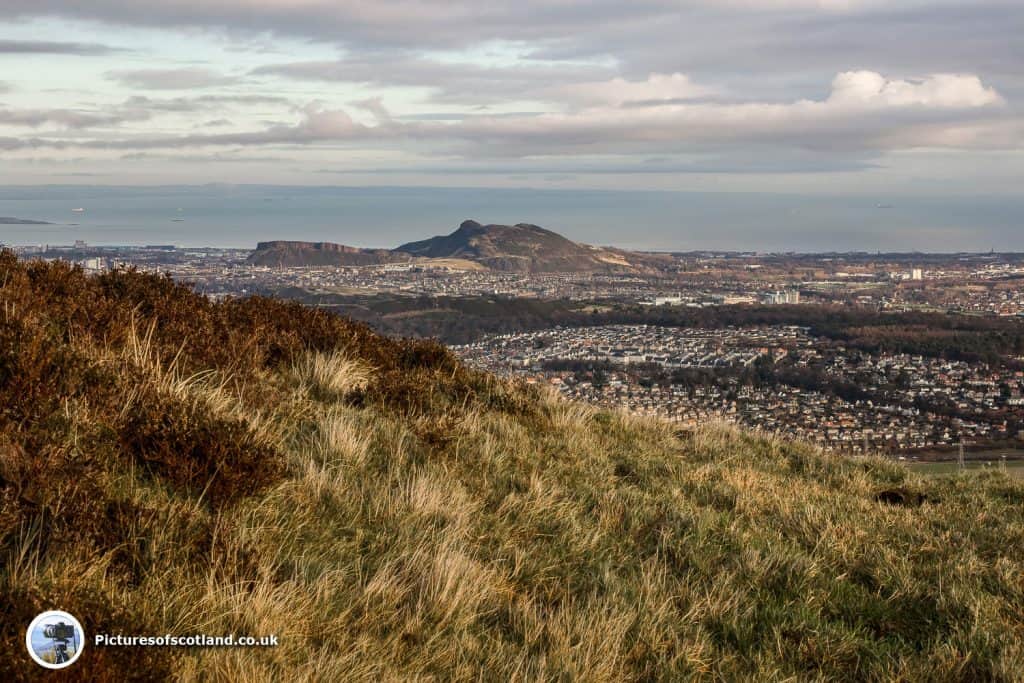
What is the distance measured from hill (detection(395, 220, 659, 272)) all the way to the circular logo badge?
83.7m

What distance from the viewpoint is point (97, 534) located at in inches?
127

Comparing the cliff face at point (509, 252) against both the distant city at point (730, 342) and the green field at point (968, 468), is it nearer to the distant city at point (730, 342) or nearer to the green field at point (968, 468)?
the distant city at point (730, 342)

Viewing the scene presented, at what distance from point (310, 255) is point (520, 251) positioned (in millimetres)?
29032

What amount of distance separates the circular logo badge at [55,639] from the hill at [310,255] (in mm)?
57414

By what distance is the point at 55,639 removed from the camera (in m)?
2.52

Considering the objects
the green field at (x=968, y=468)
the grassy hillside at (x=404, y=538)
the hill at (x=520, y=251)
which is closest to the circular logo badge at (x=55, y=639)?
the grassy hillside at (x=404, y=538)

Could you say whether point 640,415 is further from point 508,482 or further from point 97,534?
point 97,534

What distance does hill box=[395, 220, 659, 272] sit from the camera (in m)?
89.6

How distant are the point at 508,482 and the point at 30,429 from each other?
289 cm

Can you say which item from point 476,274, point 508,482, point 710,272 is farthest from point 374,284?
point 508,482

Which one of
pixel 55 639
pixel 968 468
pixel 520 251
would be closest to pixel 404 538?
pixel 55 639

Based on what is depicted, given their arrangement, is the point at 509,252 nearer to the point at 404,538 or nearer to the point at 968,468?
the point at 968,468

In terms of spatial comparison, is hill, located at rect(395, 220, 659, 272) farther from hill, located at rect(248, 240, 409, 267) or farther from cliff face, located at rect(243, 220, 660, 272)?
hill, located at rect(248, 240, 409, 267)

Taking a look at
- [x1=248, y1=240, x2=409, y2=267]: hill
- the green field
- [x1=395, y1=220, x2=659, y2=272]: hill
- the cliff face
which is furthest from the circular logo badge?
[x1=395, y1=220, x2=659, y2=272]: hill
